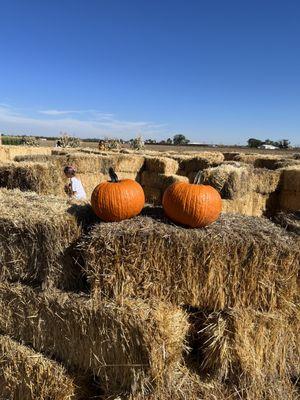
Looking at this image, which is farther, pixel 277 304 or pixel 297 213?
pixel 297 213

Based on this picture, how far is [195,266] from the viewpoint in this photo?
364 centimetres

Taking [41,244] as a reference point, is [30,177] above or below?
above

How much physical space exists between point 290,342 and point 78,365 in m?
2.21

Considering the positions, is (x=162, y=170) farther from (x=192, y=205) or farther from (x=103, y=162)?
(x=192, y=205)

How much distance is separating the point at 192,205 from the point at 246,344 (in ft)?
4.79

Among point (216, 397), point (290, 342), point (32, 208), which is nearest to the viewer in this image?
point (216, 397)

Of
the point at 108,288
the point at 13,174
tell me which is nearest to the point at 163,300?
the point at 108,288

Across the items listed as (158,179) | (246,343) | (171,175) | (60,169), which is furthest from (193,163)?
(246,343)

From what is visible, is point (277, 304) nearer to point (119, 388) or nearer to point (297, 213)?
point (297, 213)

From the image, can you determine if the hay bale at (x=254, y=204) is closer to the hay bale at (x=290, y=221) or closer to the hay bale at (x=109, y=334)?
the hay bale at (x=290, y=221)

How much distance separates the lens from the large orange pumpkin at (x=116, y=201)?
13.3 ft

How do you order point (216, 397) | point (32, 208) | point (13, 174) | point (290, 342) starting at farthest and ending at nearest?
→ point (13, 174), point (32, 208), point (290, 342), point (216, 397)

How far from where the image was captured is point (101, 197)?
412 cm

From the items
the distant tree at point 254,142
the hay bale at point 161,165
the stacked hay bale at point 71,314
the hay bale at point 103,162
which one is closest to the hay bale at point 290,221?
the stacked hay bale at point 71,314
